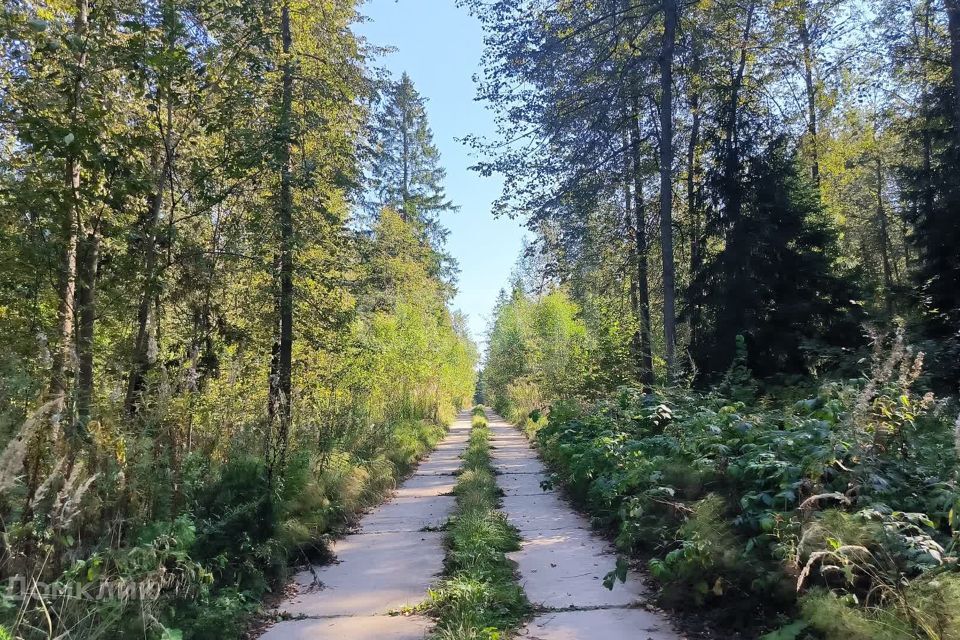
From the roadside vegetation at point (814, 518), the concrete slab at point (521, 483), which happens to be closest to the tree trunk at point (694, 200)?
the concrete slab at point (521, 483)

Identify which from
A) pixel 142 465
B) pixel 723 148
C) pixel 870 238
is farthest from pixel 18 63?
pixel 870 238

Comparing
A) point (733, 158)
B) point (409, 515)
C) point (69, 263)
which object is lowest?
point (409, 515)

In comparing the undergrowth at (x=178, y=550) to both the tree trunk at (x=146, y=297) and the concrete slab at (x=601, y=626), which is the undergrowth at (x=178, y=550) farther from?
the concrete slab at (x=601, y=626)

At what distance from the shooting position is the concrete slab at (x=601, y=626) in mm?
3504

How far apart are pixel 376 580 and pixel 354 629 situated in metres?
1.00

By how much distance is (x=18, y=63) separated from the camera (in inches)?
179

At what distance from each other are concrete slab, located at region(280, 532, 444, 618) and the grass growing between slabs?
208 mm

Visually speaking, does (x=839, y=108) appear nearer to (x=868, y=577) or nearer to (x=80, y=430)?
(x=868, y=577)

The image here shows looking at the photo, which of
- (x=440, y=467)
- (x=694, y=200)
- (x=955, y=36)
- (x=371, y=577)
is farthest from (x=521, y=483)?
(x=955, y=36)

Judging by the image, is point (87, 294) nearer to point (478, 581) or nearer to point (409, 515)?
point (478, 581)

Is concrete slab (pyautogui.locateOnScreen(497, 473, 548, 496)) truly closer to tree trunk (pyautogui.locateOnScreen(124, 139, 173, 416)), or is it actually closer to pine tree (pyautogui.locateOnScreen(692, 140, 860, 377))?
pine tree (pyautogui.locateOnScreen(692, 140, 860, 377))

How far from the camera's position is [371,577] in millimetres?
4859

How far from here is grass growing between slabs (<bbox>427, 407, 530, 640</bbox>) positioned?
3609 mm

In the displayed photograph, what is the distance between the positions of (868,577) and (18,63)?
6794 millimetres
